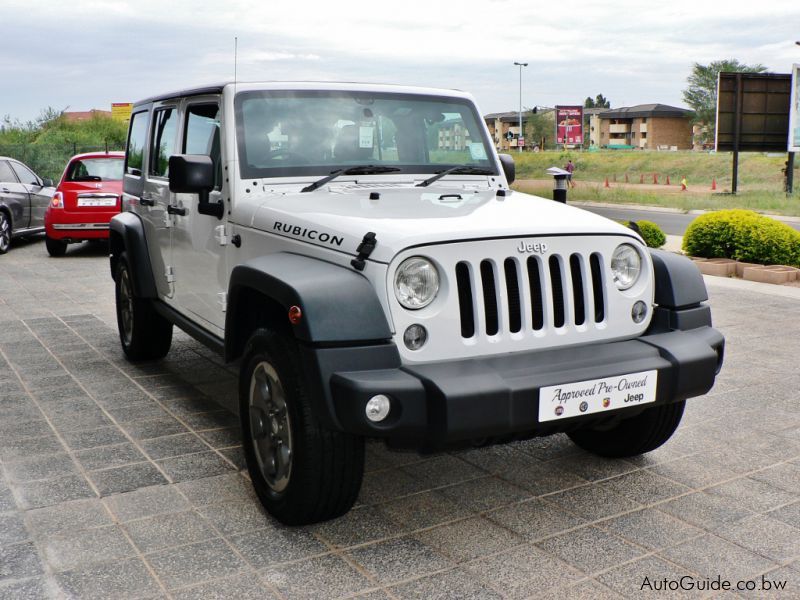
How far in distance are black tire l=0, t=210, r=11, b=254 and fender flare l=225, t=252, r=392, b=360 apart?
12874mm

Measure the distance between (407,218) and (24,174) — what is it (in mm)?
14495

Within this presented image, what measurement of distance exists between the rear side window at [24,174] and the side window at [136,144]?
33.6 ft

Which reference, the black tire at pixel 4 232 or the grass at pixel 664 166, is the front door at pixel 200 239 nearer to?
the black tire at pixel 4 232

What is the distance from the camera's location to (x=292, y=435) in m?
3.51

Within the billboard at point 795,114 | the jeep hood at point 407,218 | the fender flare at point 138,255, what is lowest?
the fender flare at point 138,255

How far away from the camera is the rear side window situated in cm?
1591

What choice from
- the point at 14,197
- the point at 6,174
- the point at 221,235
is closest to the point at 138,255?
the point at 221,235

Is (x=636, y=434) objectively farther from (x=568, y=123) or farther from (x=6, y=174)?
(x=568, y=123)

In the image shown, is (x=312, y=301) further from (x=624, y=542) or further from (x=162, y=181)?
(x=162, y=181)

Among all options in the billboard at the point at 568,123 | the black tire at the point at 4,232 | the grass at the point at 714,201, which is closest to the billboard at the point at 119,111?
the grass at the point at 714,201

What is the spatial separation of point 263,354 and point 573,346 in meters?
1.32

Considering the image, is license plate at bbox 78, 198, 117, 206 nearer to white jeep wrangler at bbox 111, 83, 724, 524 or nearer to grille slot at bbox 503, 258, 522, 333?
white jeep wrangler at bbox 111, 83, 724, 524

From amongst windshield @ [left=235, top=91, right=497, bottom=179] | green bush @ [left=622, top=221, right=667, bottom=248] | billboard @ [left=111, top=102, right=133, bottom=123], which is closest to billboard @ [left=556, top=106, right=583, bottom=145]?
billboard @ [left=111, top=102, right=133, bottom=123]

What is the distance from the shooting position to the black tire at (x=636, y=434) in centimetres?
427
